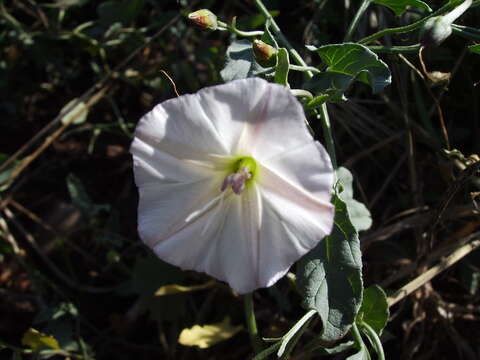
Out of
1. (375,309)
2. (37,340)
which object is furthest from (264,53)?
(37,340)

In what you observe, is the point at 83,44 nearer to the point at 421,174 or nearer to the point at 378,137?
the point at 378,137

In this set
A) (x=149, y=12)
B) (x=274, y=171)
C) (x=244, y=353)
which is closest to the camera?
(x=274, y=171)

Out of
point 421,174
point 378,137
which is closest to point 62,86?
point 378,137

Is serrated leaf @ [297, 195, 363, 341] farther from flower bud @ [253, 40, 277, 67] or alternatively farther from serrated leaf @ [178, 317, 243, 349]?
serrated leaf @ [178, 317, 243, 349]

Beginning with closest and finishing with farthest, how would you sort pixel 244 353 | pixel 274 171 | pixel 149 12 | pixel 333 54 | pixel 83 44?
pixel 274 171, pixel 333 54, pixel 244 353, pixel 83 44, pixel 149 12

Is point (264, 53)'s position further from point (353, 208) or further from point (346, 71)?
point (353, 208)
